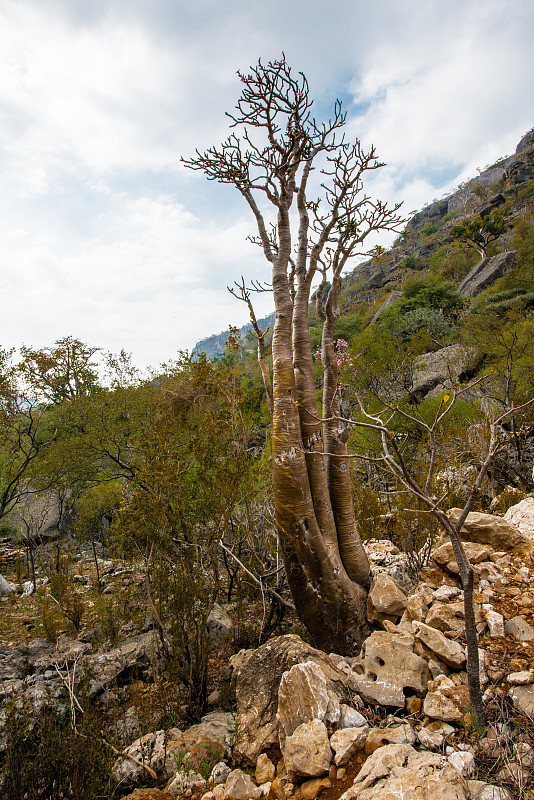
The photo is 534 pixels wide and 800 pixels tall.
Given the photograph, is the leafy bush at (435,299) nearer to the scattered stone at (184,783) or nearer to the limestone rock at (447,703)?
the limestone rock at (447,703)

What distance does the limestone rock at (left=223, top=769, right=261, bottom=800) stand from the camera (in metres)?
2.02

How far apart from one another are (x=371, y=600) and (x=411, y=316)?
21127 mm

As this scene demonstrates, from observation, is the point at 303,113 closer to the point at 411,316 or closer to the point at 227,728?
the point at 227,728

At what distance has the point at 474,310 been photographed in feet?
64.4

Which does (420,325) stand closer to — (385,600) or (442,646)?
(385,600)

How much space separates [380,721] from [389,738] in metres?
0.32

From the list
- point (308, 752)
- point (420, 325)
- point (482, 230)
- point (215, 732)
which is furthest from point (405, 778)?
point (482, 230)

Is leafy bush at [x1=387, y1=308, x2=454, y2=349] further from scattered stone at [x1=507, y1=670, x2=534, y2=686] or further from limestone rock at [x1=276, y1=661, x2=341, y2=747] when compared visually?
limestone rock at [x1=276, y1=661, x2=341, y2=747]

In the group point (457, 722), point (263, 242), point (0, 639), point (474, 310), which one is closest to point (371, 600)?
point (457, 722)

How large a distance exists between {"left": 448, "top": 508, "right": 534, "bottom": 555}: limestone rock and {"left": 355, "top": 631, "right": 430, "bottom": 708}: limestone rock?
188 centimetres

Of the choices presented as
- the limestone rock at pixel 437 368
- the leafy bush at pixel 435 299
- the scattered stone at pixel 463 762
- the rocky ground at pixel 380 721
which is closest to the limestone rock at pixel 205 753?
the rocky ground at pixel 380 721

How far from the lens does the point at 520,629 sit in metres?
2.70

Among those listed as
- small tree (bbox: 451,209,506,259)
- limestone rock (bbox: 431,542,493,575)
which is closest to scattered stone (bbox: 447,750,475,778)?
limestone rock (bbox: 431,542,493,575)

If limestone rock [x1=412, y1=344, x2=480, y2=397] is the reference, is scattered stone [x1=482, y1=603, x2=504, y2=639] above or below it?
below
